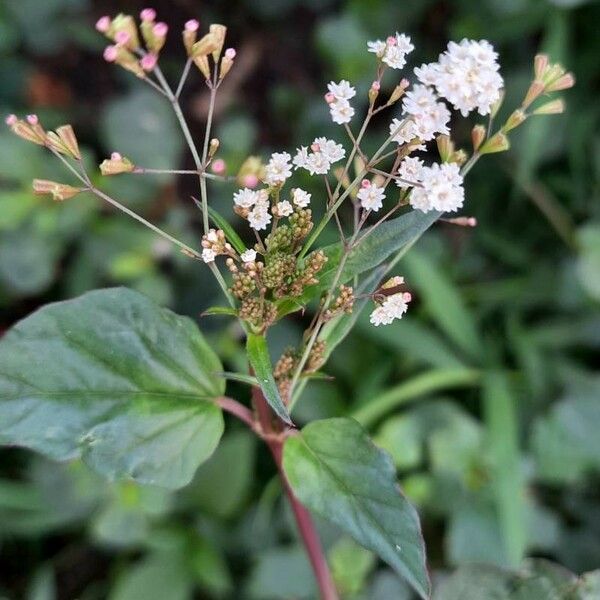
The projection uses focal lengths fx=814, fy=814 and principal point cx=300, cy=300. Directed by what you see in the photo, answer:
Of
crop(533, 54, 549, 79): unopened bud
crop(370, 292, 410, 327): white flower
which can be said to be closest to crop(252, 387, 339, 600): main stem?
crop(370, 292, 410, 327): white flower

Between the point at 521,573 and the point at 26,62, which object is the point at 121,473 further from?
the point at 26,62

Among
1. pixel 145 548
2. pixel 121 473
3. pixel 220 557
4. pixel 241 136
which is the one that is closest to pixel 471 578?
pixel 121 473

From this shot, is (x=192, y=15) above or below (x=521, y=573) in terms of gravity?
above

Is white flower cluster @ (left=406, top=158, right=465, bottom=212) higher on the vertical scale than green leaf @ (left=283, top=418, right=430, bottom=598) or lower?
higher

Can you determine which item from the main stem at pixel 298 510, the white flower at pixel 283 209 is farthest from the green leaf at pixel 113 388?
the white flower at pixel 283 209

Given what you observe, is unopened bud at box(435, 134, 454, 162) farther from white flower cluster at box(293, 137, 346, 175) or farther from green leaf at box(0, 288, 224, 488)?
green leaf at box(0, 288, 224, 488)

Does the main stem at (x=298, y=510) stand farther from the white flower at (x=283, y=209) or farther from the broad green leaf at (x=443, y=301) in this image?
the broad green leaf at (x=443, y=301)
